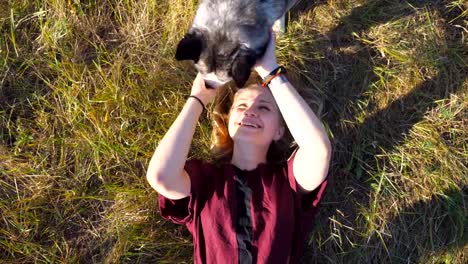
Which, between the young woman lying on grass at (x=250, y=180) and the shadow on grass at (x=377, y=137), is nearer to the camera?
the young woman lying on grass at (x=250, y=180)

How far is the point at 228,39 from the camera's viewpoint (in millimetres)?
2584

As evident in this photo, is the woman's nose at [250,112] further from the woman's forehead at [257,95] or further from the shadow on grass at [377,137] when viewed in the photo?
the shadow on grass at [377,137]

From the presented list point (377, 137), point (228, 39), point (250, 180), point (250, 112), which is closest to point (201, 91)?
point (250, 112)

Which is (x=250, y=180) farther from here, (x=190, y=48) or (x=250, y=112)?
(x=190, y=48)

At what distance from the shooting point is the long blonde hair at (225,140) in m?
3.13

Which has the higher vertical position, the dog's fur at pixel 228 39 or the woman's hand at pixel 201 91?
the dog's fur at pixel 228 39

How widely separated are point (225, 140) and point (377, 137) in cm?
102

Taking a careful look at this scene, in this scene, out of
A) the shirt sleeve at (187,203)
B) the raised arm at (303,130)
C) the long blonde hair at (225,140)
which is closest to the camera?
the raised arm at (303,130)

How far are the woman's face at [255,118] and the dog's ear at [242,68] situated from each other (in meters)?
0.36

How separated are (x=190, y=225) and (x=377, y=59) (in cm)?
166

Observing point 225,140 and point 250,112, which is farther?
point 225,140

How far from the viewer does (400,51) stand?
3236 millimetres

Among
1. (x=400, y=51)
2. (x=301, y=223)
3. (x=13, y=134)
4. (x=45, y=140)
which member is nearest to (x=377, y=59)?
(x=400, y=51)

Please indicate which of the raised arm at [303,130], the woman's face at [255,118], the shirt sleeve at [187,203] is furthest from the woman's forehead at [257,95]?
the shirt sleeve at [187,203]
